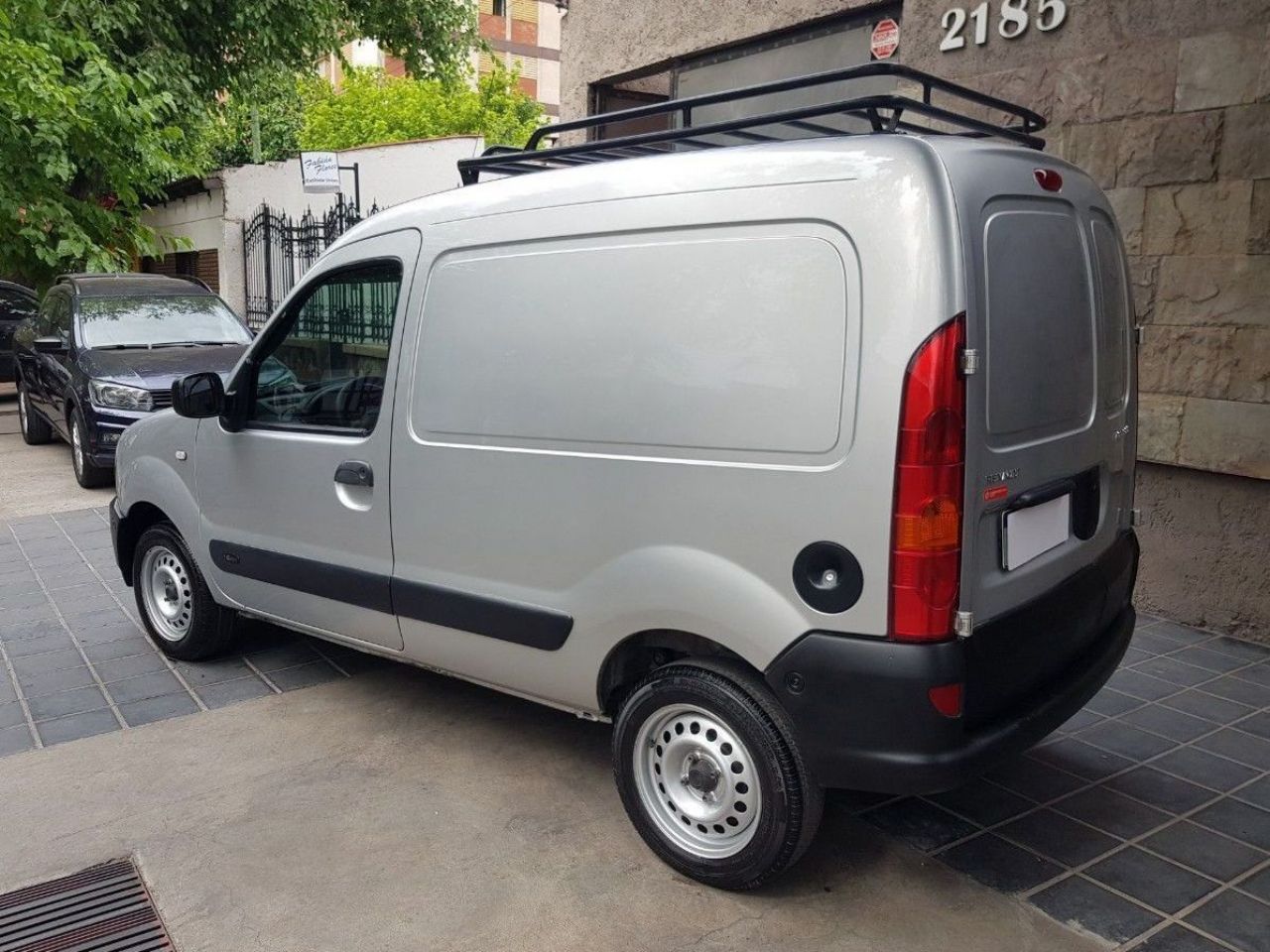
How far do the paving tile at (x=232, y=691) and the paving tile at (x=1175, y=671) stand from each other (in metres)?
3.98

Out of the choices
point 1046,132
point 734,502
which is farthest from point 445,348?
point 1046,132

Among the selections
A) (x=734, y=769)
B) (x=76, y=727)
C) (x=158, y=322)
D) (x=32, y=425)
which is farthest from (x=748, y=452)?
(x=32, y=425)

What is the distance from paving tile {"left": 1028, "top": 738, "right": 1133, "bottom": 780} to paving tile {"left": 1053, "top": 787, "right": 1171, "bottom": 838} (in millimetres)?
150

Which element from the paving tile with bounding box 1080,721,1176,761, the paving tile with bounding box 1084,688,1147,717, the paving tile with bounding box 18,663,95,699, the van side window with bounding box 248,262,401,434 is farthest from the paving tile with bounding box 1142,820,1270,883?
the paving tile with bounding box 18,663,95,699

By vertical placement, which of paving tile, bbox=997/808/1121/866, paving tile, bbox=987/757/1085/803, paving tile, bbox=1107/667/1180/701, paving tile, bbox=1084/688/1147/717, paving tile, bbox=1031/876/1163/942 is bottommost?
paving tile, bbox=1031/876/1163/942

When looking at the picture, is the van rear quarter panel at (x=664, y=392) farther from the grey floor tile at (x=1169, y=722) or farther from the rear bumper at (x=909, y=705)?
the grey floor tile at (x=1169, y=722)

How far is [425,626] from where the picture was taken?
12.3 feet

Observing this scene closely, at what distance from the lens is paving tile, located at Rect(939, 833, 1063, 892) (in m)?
3.16

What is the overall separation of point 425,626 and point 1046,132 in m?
4.54

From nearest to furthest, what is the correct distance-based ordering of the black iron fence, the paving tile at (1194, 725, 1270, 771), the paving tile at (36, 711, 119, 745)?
1. the paving tile at (1194, 725, 1270, 771)
2. the paving tile at (36, 711, 119, 745)
3. the black iron fence

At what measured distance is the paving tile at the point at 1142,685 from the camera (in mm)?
4680

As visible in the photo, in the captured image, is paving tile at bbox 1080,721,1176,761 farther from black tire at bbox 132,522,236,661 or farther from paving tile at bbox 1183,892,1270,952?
black tire at bbox 132,522,236,661

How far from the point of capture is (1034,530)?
9.75 ft

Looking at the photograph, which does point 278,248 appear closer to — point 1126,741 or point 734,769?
point 1126,741
